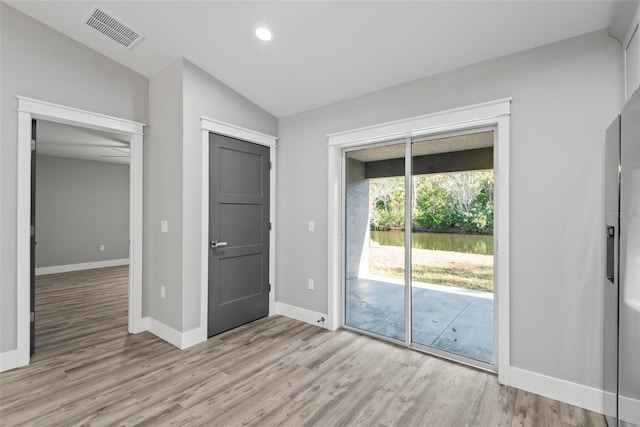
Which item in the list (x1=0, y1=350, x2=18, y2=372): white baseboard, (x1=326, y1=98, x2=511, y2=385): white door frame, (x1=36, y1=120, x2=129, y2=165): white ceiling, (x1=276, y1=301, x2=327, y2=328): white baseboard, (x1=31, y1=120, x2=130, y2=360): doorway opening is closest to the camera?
(x1=326, y1=98, x2=511, y2=385): white door frame

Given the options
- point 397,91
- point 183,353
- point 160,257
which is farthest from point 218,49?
point 183,353

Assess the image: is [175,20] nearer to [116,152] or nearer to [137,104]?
[137,104]

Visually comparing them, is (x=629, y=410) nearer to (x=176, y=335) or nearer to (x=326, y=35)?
(x=326, y=35)

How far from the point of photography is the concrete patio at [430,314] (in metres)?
2.78

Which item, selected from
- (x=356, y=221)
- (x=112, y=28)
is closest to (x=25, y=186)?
(x=112, y=28)

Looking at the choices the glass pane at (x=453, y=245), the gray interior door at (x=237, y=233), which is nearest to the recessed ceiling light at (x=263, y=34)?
the gray interior door at (x=237, y=233)

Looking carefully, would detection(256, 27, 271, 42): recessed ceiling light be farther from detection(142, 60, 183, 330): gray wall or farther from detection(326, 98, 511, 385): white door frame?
detection(326, 98, 511, 385): white door frame

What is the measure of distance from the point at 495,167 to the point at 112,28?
11.9 feet

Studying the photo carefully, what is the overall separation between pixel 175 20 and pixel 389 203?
259 centimetres

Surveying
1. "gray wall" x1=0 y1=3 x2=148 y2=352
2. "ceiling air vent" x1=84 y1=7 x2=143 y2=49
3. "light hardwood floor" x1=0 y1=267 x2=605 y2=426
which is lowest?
"light hardwood floor" x1=0 y1=267 x2=605 y2=426

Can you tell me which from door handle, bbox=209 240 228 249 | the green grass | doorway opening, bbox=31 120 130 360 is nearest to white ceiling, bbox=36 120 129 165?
doorway opening, bbox=31 120 130 360

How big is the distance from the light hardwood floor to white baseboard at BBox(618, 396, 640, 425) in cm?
47

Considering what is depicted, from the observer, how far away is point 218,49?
2.92 m

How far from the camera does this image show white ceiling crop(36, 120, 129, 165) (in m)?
4.58
